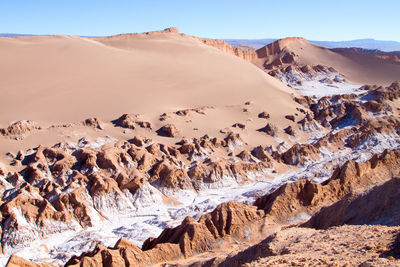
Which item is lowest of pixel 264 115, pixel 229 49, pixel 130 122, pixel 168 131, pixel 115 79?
pixel 168 131

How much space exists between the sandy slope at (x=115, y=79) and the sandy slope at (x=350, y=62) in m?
30.2

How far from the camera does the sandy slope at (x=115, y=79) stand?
1637 inches

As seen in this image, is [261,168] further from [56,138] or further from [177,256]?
[177,256]

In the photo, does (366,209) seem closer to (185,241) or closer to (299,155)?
(185,241)

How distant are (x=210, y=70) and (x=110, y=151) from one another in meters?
30.8

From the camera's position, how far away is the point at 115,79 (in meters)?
50.0

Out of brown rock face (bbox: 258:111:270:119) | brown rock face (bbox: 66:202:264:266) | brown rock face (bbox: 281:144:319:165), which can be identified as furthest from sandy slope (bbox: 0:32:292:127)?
brown rock face (bbox: 66:202:264:266)

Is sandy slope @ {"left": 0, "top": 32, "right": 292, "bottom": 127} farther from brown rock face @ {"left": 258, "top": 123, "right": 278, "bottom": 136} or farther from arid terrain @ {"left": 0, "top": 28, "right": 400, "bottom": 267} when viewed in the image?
brown rock face @ {"left": 258, "top": 123, "right": 278, "bottom": 136}

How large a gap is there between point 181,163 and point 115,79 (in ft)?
67.7

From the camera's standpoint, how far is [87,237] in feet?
77.6

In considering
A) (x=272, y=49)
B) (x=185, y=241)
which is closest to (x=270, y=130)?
(x=185, y=241)

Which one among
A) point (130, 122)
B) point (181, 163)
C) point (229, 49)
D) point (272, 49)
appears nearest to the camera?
point (181, 163)

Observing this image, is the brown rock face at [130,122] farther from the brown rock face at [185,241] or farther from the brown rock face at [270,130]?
the brown rock face at [185,241]

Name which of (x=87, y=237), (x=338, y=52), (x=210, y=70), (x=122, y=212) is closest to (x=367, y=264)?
(x=87, y=237)
